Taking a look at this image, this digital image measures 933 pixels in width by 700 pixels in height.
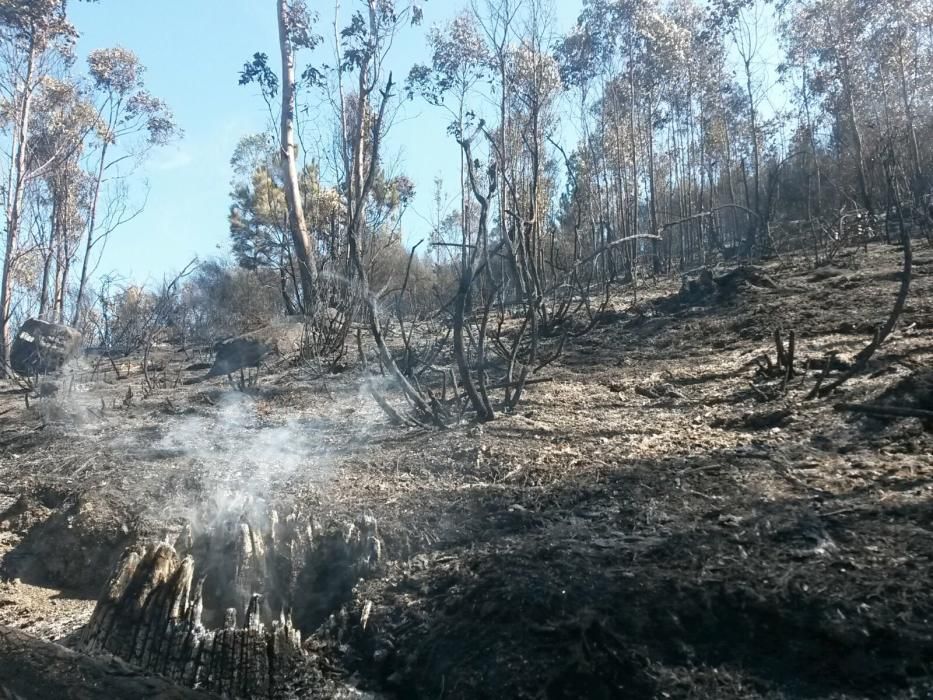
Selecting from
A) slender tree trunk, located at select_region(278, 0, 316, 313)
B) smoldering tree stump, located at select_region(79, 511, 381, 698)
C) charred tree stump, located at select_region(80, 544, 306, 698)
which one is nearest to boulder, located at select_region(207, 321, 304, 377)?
slender tree trunk, located at select_region(278, 0, 316, 313)

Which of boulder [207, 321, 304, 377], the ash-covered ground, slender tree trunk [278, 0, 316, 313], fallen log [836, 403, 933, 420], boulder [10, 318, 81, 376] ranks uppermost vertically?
slender tree trunk [278, 0, 316, 313]

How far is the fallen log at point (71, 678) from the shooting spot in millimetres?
2025

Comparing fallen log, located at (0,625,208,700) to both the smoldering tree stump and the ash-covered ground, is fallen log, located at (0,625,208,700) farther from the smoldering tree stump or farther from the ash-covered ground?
the ash-covered ground

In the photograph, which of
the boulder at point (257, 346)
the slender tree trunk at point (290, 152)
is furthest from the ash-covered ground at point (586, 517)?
the slender tree trunk at point (290, 152)

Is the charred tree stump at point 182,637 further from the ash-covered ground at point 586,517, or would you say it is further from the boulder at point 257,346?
the boulder at point 257,346

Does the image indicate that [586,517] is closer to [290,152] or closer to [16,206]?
[290,152]

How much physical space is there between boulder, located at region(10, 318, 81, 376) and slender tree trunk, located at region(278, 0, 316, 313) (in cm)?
332

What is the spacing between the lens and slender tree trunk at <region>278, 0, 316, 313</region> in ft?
Result: 38.4

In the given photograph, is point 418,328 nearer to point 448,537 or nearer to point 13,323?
point 448,537

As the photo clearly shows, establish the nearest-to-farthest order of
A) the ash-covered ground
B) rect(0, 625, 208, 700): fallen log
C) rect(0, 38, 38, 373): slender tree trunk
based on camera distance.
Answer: the ash-covered ground < rect(0, 625, 208, 700): fallen log < rect(0, 38, 38, 373): slender tree trunk

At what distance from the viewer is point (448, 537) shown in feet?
8.59

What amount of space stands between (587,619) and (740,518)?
670 millimetres

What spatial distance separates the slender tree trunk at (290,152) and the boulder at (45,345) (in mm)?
3325

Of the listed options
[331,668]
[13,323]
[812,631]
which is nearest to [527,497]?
[331,668]
